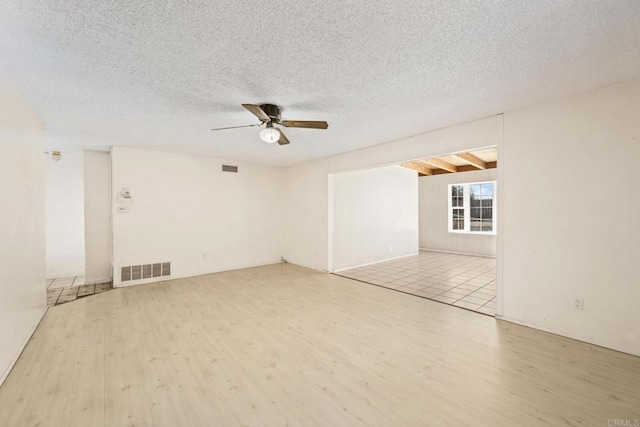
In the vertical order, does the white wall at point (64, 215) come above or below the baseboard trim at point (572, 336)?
above

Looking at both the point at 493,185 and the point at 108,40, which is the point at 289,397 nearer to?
the point at 108,40

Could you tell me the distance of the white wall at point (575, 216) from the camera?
2.47m

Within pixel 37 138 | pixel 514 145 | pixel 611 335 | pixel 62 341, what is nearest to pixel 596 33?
pixel 514 145

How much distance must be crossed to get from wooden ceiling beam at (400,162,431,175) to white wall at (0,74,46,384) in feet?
24.8

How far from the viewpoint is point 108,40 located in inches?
71.6

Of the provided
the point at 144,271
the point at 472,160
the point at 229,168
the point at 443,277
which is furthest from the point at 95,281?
the point at 472,160

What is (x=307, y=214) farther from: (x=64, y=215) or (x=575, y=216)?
(x=64, y=215)

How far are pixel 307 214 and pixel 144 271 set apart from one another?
3609mm

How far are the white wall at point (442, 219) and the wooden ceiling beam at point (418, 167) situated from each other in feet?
0.90

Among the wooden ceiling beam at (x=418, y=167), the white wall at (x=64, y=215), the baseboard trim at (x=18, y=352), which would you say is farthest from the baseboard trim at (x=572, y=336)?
the white wall at (x=64, y=215)

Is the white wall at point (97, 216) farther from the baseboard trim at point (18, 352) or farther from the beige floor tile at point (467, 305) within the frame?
the beige floor tile at point (467, 305)

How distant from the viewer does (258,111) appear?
103 inches

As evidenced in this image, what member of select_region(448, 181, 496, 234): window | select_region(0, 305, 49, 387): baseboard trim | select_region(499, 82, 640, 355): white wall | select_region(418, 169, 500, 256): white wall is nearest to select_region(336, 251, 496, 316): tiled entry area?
select_region(418, 169, 500, 256): white wall

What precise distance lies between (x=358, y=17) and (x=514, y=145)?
2677mm
